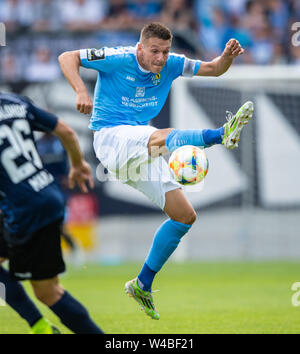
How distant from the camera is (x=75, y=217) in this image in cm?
1378

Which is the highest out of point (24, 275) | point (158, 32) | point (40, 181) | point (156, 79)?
point (158, 32)

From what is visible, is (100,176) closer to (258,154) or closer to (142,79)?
(258,154)

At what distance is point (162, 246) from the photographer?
6.48m

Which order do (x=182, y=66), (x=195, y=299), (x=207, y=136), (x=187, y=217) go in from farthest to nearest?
(x=195, y=299), (x=182, y=66), (x=187, y=217), (x=207, y=136)

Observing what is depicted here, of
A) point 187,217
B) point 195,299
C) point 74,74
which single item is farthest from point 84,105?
point 195,299

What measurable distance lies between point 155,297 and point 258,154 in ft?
17.9

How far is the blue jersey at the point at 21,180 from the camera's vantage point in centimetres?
489

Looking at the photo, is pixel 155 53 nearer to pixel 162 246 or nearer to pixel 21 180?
pixel 162 246

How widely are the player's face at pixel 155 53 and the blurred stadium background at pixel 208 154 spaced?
7.26 meters

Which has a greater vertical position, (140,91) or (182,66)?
(182,66)

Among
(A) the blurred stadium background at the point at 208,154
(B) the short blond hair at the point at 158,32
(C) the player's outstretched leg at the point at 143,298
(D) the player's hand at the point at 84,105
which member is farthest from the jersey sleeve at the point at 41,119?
(A) the blurred stadium background at the point at 208,154

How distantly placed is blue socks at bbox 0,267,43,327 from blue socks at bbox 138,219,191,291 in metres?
1.14

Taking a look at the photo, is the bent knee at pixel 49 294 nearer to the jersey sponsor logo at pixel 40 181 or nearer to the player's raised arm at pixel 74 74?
the jersey sponsor logo at pixel 40 181

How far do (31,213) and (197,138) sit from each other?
1706 mm
